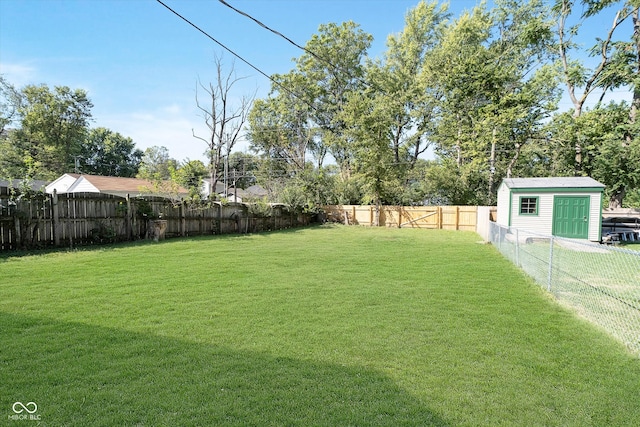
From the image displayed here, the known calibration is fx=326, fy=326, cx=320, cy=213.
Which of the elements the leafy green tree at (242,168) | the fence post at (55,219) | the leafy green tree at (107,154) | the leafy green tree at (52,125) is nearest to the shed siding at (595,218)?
the fence post at (55,219)

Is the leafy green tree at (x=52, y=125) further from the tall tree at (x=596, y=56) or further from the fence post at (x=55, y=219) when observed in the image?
the tall tree at (x=596, y=56)

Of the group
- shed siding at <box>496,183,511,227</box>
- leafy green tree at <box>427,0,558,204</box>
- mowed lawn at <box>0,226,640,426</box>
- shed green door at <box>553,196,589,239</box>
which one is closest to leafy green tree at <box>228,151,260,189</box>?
leafy green tree at <box>427,0,558,204</box>

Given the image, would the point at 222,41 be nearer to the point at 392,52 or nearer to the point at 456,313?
the point at 456,313

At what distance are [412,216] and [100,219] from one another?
15242mm

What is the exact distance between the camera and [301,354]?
294cm

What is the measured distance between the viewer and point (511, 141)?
1964cm

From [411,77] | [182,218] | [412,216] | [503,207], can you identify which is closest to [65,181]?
[182,218]

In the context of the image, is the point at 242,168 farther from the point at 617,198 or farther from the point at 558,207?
the point at 617,198

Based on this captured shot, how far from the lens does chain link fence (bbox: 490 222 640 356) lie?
12.5 feet

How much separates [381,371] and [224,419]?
1.28 meters

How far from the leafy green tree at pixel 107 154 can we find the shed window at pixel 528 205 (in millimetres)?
42010

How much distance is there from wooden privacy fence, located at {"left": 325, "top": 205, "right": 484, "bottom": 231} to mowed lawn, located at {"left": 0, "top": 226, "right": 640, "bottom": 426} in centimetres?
1281

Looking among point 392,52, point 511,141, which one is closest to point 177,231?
point 511,141

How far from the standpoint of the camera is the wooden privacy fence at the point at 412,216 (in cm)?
1769
